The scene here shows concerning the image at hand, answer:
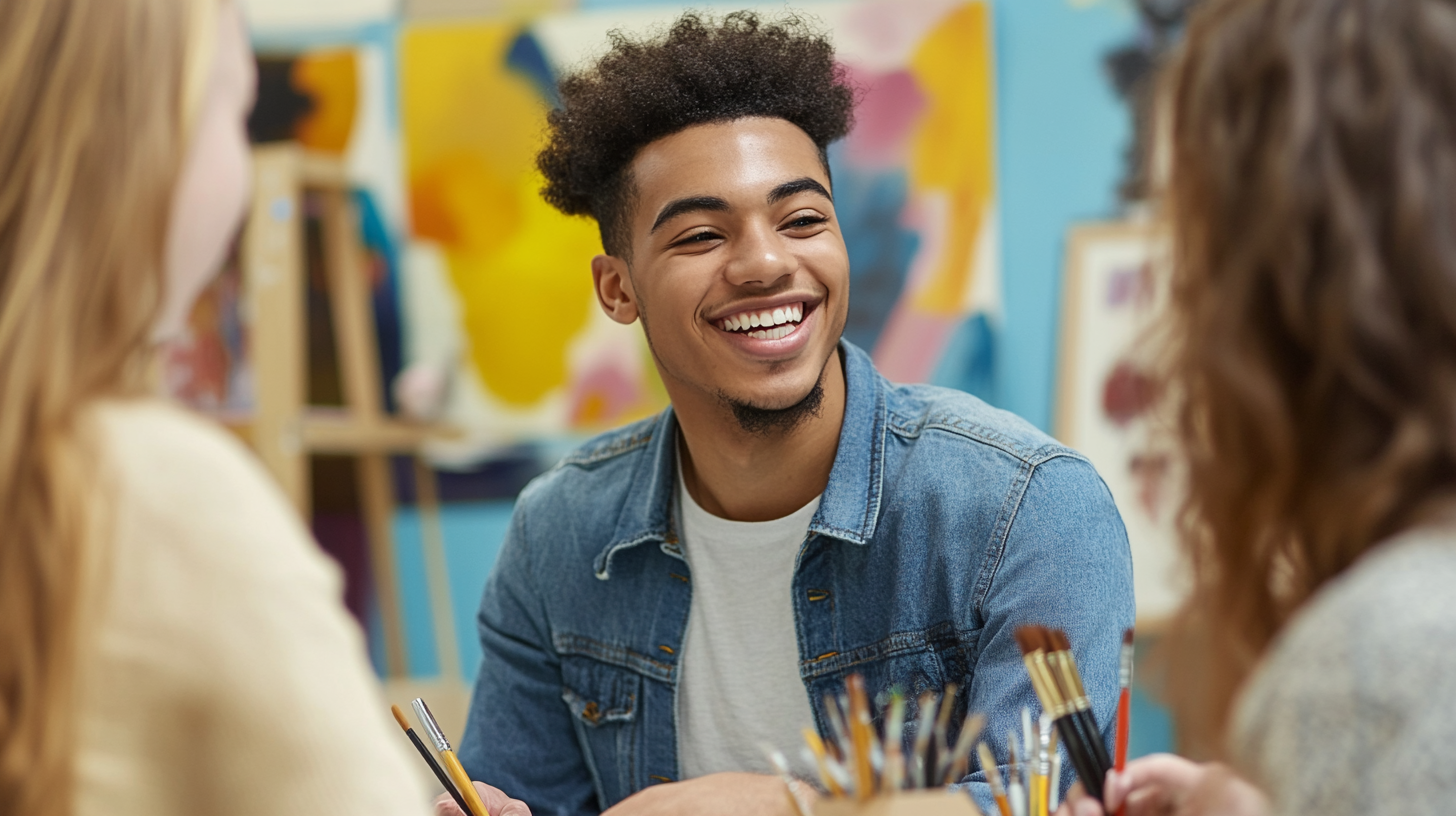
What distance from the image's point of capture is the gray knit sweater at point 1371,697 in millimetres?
563

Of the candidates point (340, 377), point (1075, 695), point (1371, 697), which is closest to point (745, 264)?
point (1075, 695)

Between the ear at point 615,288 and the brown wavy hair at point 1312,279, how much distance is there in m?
0.98

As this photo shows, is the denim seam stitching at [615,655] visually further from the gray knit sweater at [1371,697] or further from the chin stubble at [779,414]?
the gray knit sweater at [1371,697]

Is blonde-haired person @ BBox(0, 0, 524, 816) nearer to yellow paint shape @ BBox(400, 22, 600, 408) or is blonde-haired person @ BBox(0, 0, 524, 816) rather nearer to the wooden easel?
the wooden easel

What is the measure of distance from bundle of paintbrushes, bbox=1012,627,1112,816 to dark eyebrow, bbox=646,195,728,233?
2.50 feet

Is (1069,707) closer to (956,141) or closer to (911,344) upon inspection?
(911,344)

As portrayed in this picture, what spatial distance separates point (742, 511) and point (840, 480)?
0.15m

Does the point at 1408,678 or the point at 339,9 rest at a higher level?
the point at 339,9

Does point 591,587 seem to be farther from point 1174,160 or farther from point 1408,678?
point 1408,678

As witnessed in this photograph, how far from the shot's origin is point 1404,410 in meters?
0.65

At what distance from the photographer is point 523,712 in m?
1.51

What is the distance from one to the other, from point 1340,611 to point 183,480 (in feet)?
1.79

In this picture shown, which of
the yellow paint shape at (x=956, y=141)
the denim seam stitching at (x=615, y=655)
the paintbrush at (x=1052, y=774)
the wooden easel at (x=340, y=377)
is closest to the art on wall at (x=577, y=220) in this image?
the yellow paint shape at (x=956, y=141)

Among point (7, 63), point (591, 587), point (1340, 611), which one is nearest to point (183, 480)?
point (7, 63)
